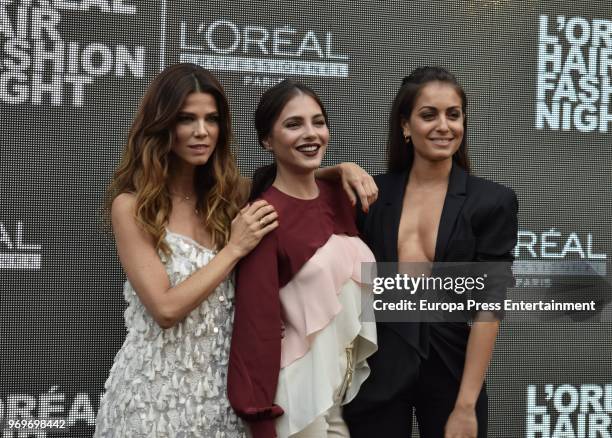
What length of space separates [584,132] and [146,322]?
2.07m

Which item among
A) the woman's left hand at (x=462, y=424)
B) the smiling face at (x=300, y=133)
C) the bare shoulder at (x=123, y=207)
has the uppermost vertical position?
the smiling face at (x=300, y=133)

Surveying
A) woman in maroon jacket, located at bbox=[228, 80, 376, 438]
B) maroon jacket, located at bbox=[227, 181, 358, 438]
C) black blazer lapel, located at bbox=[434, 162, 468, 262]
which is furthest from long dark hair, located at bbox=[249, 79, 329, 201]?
black blazer lapel, located at bbox=[434, 162, 468, 262]

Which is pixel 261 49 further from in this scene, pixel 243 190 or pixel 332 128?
pixel 243 190

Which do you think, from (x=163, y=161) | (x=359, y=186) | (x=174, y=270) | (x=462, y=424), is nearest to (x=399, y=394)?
(x=462, y=424)

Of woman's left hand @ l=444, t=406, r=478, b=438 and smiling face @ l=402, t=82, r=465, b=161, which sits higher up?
smiling face @ l=402, t=82, r=465, b=161

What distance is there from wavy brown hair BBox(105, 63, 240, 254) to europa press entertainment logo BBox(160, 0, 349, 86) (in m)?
0.83

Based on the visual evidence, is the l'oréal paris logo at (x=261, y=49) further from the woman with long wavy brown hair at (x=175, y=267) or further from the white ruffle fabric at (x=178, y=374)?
the white ruffle fabric at (x=178, y=374)

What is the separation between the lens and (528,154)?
11.3 ft

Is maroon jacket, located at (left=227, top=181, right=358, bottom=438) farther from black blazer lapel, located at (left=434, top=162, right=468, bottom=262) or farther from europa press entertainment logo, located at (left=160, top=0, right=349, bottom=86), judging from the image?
europa press entertainment logo, located at (left=160, top=0, right=349, bottom=86)

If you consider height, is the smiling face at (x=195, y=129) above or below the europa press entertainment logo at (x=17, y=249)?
above

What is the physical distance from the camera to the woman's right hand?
7.44 feet

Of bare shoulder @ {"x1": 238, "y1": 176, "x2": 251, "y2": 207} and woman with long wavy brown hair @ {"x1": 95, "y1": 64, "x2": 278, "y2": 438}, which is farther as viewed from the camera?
bare shoulder @ {"x1": 238, "y1": 176, "x2": 251, "y2": 207}

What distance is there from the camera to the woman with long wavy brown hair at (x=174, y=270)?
2250 mm

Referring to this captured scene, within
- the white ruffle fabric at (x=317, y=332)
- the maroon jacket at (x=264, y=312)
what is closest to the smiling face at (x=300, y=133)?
the maroon jacket at (x=264, y=312)
